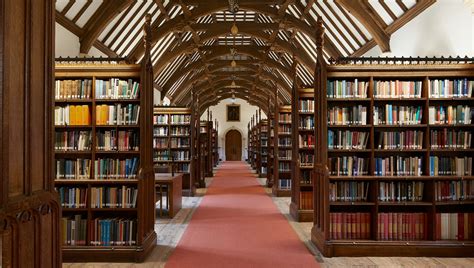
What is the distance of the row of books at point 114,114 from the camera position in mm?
5887

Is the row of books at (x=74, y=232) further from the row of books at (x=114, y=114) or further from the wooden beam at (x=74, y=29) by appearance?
the wooden beam at (x=74, y=29)

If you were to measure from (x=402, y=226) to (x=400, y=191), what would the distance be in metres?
0.45

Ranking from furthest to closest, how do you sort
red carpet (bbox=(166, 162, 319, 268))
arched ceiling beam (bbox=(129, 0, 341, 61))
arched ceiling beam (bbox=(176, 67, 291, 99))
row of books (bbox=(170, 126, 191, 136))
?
arched ceiling beam (bbox=(176, 67, 291, 99)) < arched ceiling beam (bbox=(129, 0, 341, 61)) < row of books (bbox=(170, 126, 191, 136)) < red carpet (bbox=(166, 162, 319, 268))

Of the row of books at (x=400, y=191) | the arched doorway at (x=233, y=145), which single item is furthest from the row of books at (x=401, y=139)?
the arched doorway at (x=233, y=145)

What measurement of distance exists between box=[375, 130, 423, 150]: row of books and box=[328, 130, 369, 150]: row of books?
0.78 feet

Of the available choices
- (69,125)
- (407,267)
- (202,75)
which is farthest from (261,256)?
(202,75)

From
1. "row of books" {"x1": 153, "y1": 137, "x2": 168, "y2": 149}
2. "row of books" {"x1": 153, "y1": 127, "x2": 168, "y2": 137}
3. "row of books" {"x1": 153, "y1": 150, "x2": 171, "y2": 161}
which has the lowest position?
"row of books" {"x1": 153, "y1": 150, "x2": 171, "y2": 161}

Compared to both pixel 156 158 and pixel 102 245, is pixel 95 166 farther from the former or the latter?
pixel 156 158

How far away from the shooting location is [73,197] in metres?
5.84

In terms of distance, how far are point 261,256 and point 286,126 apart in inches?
263

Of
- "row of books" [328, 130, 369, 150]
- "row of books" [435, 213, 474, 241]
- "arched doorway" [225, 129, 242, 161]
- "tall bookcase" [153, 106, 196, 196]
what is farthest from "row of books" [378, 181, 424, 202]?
"arched doorway" [225, 129, 242, 161]

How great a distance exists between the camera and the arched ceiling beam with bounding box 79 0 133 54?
34.9 feet

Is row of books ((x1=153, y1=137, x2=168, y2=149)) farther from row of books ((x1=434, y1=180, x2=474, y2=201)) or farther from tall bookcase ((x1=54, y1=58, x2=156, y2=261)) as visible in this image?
row of books ((x1=434, y1=180, x2=474, y2=201))

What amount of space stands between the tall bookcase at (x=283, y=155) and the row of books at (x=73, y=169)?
6522 mm
